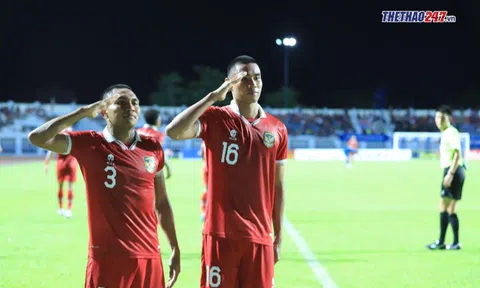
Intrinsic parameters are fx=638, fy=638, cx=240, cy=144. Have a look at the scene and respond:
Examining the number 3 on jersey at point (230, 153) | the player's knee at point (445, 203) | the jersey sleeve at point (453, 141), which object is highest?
the jersey sleeve at point (453, 141)

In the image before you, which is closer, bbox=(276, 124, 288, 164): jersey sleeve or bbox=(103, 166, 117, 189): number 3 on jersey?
bbox=(103, 166, 117, 189): number 3 on jersey

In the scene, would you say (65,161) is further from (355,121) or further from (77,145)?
(355,121)

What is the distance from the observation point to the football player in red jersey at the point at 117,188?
404 cm

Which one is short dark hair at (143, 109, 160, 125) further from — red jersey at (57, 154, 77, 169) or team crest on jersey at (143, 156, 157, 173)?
team crest on jersey at (143, 156, 157, 173)

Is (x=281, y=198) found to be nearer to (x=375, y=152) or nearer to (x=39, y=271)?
(x=39, y=271)

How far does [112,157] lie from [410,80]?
81.5 meters

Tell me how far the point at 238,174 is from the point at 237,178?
3cm

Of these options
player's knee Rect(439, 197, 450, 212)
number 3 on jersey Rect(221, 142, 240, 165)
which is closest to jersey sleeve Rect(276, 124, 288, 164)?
number 3 on jersey Rect(221, 142, 240, 165)

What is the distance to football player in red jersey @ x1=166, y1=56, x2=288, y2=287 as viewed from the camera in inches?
165

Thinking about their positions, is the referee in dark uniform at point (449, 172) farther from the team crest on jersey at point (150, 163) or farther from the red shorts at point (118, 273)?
the red shorts at point (118, 273)

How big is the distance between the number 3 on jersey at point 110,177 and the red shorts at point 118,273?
1.55 feet

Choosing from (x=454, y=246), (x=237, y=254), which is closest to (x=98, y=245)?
(x=237, y=254)

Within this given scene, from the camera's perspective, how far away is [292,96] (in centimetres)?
8488
